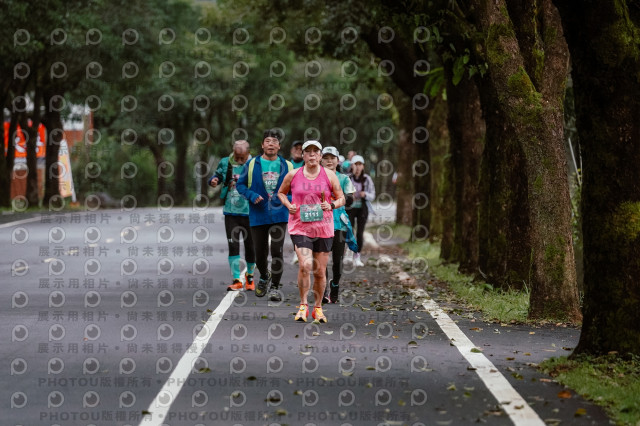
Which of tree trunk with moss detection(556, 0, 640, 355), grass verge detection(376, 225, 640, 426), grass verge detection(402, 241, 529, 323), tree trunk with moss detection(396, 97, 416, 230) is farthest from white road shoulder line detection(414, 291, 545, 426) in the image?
tree trunk with moss detection(396, 97, 416, 230)

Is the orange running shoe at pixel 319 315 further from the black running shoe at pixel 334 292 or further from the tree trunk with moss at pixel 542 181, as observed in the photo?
the tree trunk with moss at pixel 542 181

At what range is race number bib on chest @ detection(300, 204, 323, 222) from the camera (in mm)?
13017

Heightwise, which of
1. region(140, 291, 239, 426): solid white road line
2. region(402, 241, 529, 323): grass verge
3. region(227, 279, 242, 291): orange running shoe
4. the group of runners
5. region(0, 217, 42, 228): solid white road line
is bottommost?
region(402, 241, 529, 323): grass verge

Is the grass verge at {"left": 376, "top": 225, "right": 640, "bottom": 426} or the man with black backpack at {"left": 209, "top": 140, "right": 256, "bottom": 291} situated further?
the man with black backpack at {"left": 209, "top": 140, "right": 256, "bottom": 291}

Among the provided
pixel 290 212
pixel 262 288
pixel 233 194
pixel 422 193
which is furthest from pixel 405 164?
pixel 290 212

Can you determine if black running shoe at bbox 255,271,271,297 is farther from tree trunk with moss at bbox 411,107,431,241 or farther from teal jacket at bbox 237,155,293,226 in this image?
A: tree trunk with moss at bbox 411,107,431,241

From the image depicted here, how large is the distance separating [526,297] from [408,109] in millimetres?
23665

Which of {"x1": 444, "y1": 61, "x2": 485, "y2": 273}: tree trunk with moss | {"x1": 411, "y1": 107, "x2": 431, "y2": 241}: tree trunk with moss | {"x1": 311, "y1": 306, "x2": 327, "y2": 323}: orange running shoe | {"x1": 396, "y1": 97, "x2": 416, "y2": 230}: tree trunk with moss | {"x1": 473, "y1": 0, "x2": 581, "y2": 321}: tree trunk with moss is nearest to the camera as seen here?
{"x1": 311, "y1": 306, "x2": 327, "y2": 323}: orange running shoe

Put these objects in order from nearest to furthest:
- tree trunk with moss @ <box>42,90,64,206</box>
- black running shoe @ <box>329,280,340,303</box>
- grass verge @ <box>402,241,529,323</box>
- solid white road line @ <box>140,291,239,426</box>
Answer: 1. solid white road line @ <box>140,291,239,426</box>
2. grass verge @ <box>402,241,529,323</box>
3. black running shoe @ <box>329,280,340,303</box>
4. tree trunk with moss @ <box>42,90,64,206</box>

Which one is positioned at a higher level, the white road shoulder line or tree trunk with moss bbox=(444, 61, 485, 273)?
tree trunk with moss bbox=(444, 61, 485, 273)

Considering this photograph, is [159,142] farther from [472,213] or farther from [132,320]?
[132,320]

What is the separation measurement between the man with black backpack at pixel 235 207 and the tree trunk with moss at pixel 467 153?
4.74 metres

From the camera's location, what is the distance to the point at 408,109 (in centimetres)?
3922

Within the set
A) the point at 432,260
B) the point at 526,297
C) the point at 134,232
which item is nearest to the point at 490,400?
the point at 526,297
